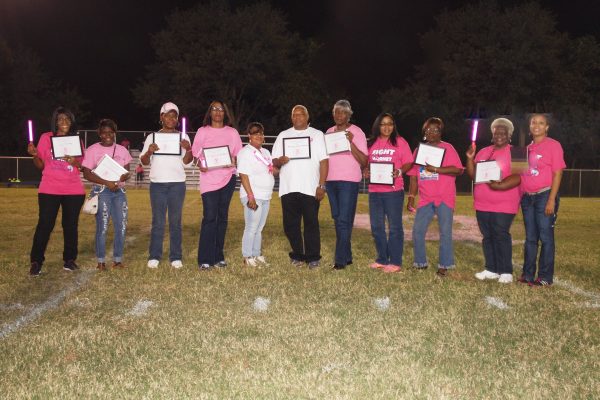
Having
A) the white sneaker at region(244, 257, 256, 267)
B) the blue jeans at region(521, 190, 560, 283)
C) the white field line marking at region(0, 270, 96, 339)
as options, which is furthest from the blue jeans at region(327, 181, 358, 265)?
the white field line marking at region(0, 270, 96, 339)

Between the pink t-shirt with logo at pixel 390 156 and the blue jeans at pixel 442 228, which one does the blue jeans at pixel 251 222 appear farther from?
the blue jeans at pixel 442 228

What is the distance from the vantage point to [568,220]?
1731cm

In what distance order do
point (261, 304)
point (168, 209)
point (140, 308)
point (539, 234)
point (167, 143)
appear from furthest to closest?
1. point (168, 209)
2. point (167, 143)
3. point (539, 234)
4. point (261, 304)
5. point (140, 308)

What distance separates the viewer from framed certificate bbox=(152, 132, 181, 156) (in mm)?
7859

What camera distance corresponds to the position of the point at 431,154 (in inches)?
299

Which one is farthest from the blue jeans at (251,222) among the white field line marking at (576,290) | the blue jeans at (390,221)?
the white field line marking at (576,290)

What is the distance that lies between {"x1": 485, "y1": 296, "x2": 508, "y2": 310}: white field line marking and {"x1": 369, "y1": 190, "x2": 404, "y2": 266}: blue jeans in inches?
63.3

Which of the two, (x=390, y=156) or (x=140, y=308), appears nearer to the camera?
(x=140, y=308)

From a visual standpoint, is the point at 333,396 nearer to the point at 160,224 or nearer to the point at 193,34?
the point at 160,224

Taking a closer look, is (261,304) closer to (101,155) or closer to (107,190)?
(107,190)

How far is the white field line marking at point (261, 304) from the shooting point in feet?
19.1

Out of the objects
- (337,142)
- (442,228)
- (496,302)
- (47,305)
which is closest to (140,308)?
(47,305)

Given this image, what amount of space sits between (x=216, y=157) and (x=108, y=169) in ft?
4.07

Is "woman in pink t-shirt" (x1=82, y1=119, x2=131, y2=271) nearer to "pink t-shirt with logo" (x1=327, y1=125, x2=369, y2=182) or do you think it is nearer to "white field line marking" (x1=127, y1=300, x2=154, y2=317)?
"white field line marking" (x1=127, y1=300, x2=154, y2=317)
